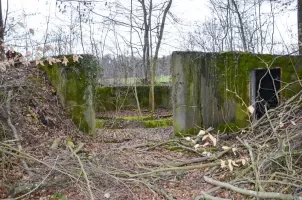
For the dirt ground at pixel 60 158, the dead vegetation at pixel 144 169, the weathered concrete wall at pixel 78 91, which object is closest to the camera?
the dead vegetation at pixel 144 169

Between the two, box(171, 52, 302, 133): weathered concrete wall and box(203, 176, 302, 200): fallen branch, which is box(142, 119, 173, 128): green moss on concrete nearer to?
box(171, 52, 302, 133): weathered concrete wall

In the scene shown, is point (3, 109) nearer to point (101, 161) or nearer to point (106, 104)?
point (101, 161)

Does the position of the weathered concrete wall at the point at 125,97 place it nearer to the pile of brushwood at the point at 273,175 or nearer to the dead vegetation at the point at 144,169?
the dead vegetation at the point at 144,169

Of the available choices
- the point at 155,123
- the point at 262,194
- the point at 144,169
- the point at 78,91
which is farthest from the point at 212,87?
the point at 155,123

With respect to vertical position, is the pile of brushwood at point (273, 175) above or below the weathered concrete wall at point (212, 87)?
below

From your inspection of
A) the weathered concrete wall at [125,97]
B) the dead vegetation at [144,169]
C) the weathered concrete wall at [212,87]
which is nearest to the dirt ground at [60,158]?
the dead vegetation at [144,169]

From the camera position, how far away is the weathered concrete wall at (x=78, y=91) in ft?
26.9

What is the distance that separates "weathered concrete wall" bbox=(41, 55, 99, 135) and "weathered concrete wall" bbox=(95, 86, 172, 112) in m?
5.50

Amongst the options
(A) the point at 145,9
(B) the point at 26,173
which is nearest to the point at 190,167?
(B) the point at 26,173

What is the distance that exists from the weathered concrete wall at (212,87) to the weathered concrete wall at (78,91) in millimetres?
2134

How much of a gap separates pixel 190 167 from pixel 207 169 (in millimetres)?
374

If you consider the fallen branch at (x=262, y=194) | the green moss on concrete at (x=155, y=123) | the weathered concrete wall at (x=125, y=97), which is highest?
the weathered concrete wall at (x=125, y=97)

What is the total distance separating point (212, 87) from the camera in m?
7.63

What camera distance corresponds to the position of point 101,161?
512 centimetres
